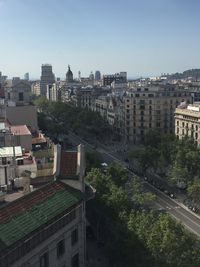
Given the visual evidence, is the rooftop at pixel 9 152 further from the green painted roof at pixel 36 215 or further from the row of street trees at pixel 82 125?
the row of street trees at pixel 82 125

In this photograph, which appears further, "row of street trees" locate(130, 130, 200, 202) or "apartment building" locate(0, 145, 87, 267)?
"row of street trees" locate(130, 130, 200, 202)

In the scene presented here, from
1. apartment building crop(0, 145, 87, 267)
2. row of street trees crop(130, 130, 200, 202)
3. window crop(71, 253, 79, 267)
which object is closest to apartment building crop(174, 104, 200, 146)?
row of street trees crop(130, 130, 200, 202)

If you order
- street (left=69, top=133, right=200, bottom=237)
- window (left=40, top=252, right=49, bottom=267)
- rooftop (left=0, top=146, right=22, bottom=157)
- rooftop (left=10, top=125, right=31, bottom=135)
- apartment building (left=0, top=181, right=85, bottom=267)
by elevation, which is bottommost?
street (left=69, top=133, right=200, bottom=237)

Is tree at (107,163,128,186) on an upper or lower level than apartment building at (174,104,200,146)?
lower

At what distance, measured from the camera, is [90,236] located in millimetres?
63031

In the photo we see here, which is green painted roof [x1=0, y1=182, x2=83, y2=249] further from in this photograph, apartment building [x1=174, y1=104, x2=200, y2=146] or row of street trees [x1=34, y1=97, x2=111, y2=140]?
row of street trees [x1=34, y1=97, x2=111, y2=140]

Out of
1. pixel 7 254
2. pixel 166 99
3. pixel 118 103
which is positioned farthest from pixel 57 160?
pixel 118 103

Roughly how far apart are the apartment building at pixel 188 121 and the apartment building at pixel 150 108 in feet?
53.7

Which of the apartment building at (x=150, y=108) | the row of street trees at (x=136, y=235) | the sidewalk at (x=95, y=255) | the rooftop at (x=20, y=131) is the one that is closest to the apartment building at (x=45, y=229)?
the row of street trees at (x=136, y=235)

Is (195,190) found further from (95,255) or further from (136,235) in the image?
(136,235)

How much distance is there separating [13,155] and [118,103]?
3981 inches

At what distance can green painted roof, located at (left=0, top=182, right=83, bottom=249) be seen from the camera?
32.6 m

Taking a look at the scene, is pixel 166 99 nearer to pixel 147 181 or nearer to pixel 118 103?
pixel 118 103

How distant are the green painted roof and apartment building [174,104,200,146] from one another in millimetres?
74778
